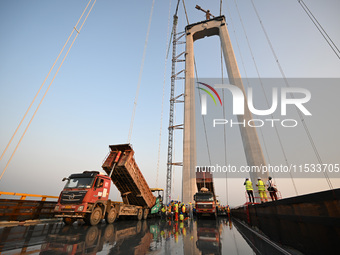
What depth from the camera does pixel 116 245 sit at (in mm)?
4895

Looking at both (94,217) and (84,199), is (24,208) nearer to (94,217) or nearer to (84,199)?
(84,199)

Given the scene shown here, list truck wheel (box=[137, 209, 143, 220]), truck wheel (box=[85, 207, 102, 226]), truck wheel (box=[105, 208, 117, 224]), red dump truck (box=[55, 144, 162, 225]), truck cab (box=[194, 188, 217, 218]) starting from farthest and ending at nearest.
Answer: truck cab (box=[194, 188, 217, 218]), truck wheel (box=[137, 209, 143, 220]), truck wheel (box=[105, 208, 117, 224]), truck wheel (box=[85, 207, 102, 226]), red dump truck (box=[55, 144, 162, 225])

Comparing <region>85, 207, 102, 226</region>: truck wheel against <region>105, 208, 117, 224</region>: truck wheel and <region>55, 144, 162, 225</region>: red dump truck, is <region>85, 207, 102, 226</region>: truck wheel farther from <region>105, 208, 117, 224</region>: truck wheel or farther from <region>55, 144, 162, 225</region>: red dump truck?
<region>105, 208, 117, 224</region>: truck wheel

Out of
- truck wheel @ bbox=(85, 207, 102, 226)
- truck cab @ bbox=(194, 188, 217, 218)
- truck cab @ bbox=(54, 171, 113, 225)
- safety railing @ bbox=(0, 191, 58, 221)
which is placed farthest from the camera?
truck cab @ bbox=(194, 188, 217, 218)

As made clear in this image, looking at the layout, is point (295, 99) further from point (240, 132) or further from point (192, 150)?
point (192, 150)

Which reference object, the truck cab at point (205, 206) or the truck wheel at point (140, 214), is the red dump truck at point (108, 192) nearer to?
the truck wheel at point (140, 214)

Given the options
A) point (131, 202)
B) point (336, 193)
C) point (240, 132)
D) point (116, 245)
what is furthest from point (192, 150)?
point (336, 193)

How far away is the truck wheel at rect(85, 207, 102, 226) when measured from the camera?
28.4 ft

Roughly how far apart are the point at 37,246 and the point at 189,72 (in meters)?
28.7

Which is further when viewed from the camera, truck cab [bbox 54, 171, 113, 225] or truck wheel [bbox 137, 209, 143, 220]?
truck wheel [bbox 137, 209, 143, 220]

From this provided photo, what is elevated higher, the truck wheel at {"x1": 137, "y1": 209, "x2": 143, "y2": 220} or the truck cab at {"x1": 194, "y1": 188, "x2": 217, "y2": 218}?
the truck cab at {"x1": 194, "y1": 188, "x2": 217, "y2": 218}

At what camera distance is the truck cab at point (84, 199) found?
834 centimetres

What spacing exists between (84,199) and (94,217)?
1.28 meters

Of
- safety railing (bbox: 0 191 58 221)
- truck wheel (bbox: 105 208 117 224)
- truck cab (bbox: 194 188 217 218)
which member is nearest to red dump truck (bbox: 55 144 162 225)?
truck wheel (bbox: 105 208 117 224)
